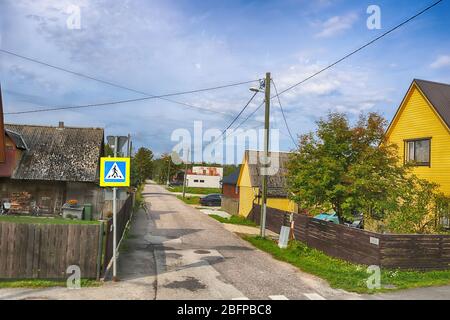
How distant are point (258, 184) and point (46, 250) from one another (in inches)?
809

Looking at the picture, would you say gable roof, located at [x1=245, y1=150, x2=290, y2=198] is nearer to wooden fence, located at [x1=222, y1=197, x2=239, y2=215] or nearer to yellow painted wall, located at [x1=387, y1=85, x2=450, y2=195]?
wooden fence, located at [x1=222, y1=197, x2=239, y2=215]

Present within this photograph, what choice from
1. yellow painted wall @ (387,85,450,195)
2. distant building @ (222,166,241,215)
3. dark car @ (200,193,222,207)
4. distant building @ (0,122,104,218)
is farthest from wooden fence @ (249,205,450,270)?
dark car @ (200,193,222,207)

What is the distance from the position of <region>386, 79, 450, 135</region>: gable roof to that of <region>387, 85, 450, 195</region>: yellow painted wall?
0.48ft

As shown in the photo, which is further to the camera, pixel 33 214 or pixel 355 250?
pixel 33 214

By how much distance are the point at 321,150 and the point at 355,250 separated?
4897mm

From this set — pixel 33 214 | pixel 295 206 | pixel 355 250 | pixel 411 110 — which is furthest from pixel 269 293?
pixel 33 214

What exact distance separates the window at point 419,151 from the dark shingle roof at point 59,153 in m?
20.1

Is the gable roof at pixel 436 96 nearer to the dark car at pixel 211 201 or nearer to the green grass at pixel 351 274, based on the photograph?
the green grass at pixel 351 274

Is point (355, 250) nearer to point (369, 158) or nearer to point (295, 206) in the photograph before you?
point (369, 158)

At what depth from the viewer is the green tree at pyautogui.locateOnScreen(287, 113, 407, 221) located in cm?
1530

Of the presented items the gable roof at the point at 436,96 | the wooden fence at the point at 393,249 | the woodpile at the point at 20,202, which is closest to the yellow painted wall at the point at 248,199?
the gable roof at the point at 436,96

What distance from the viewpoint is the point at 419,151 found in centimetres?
2077

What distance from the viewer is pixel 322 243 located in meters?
15.4
